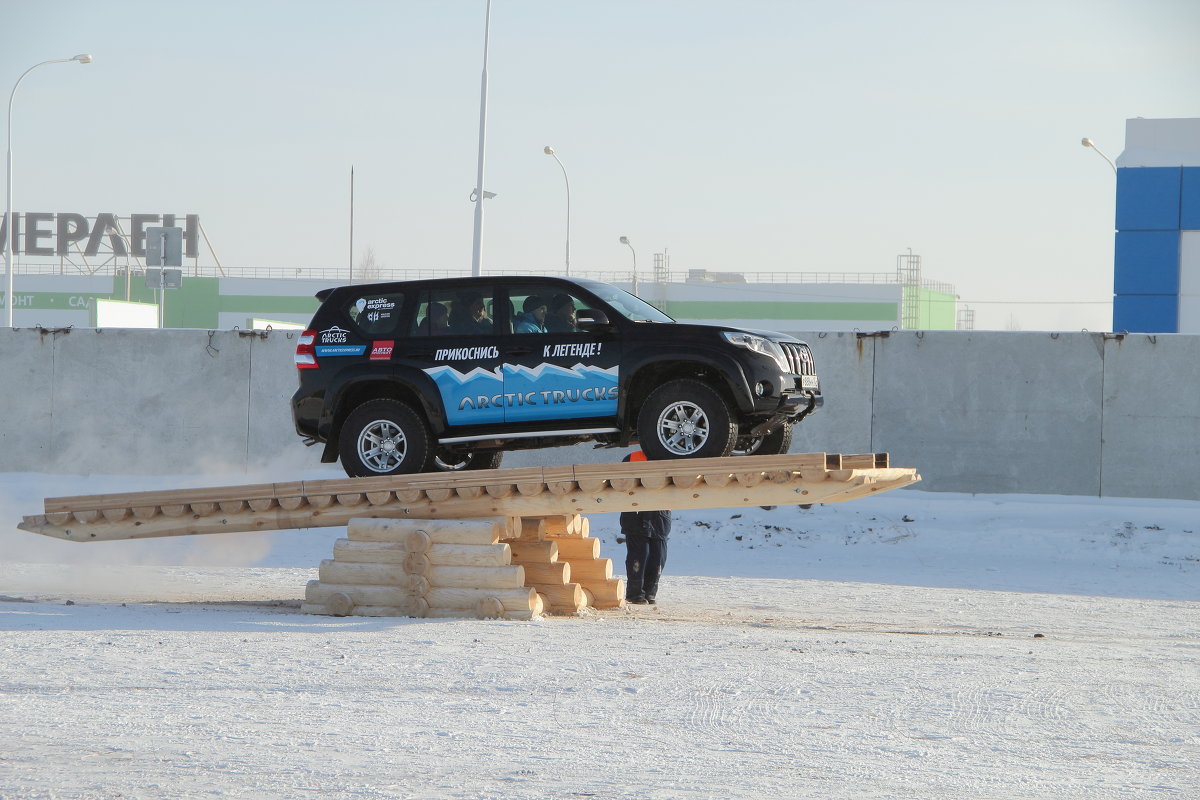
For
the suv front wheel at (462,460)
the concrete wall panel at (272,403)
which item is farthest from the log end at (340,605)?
the concrete wall panel at (272,403)

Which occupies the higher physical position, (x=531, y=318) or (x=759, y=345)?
(x=531, y=318)

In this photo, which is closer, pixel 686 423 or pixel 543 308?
pixel 686 423

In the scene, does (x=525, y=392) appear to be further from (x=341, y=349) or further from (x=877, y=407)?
(x=877, y=407)

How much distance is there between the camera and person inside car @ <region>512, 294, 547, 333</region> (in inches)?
439

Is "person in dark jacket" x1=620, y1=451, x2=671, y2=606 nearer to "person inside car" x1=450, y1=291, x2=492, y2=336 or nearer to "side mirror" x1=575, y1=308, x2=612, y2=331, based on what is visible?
"person inside car" x1=450, y1=291, x2=492, y2=336

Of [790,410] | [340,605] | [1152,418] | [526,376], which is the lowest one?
[340,605]

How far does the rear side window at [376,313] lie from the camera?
37.4 ft

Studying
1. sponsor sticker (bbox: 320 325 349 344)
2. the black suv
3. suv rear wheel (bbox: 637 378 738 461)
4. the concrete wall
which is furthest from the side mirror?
the concrete wall

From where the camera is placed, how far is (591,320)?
424 inches

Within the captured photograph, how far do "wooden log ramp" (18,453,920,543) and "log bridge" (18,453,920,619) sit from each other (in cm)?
1

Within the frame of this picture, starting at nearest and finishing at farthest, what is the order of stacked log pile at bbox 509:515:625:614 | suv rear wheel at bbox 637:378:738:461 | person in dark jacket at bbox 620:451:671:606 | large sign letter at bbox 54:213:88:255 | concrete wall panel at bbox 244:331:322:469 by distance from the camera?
1. suv rear wheel at bbox 637:378:738:461
2. stacked log pile at bbox 509:515:625:614
3. person in dark jacket at bbox 620:451:671:606
4. concrete wall panel at bbox 244:331:322:469
5. large sign letter at bbox 54:213:88:255

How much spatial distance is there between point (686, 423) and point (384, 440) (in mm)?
2605

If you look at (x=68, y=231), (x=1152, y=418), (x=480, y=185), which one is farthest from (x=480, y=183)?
(x=68, y=231)

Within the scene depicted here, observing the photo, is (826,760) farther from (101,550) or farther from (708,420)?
(101,550)
